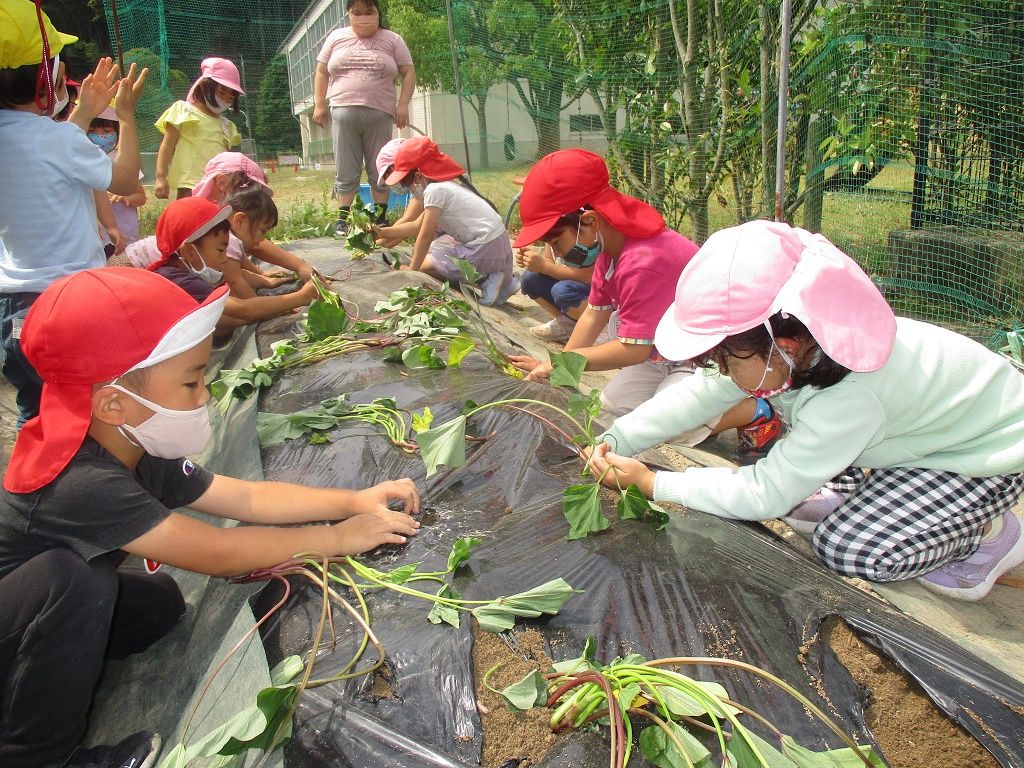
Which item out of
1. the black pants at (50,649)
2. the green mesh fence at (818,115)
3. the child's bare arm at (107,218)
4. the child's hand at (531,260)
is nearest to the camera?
the black pants at (50,649)

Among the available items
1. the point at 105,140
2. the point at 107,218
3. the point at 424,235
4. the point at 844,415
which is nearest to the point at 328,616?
the point at 844,415

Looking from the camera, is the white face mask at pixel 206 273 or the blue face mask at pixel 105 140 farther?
the blue face mask at pixel 105 140

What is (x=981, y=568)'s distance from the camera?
2.08m

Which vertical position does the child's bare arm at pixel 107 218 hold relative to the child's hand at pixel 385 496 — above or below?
above

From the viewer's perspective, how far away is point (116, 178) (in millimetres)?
2816

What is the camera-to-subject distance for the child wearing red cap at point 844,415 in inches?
59.4

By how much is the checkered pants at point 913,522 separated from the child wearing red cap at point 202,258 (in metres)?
2.61

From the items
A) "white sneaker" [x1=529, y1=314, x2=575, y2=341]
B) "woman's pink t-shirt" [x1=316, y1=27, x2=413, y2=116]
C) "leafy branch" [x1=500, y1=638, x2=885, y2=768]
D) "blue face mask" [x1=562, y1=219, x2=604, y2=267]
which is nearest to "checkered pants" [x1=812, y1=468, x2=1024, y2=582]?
"leafy branch" [x1=500, y1=638, x2=885, y2=768]

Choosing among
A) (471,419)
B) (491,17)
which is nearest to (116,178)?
(471,419)

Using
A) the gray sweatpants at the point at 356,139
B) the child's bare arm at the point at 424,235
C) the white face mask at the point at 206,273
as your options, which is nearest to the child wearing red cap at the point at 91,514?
the white face mask at the point at 206,273

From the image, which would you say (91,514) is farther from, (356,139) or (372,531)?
(356,139)

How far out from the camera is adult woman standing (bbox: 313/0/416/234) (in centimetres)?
562

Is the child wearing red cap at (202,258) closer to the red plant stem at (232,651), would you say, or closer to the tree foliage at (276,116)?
the red plant stem at (232,651)

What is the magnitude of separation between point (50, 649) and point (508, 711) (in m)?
0.88
